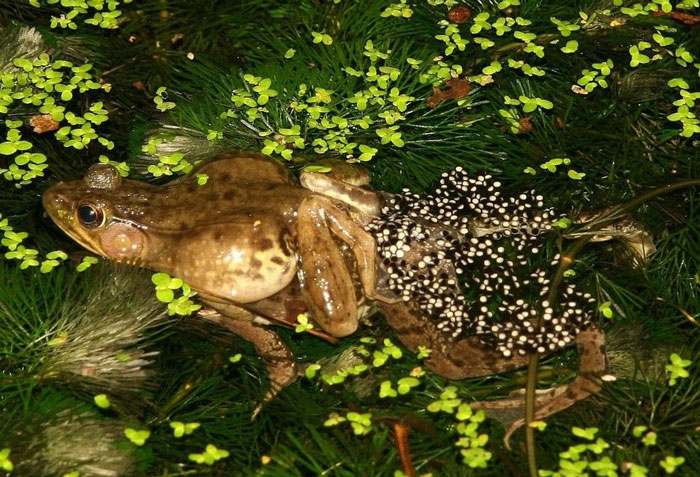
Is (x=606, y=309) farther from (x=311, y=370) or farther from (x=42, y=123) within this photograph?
(x=42, y=123)

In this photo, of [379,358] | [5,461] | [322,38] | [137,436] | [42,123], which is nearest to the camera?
[5,461]

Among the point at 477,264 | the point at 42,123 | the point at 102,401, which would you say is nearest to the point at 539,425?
the point at 477,264

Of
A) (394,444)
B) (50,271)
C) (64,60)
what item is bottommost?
(394,444)

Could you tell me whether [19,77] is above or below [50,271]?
above

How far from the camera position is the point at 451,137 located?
10.8 ft

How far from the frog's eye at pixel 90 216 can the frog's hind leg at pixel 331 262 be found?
2.14ft

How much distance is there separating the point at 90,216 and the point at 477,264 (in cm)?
126

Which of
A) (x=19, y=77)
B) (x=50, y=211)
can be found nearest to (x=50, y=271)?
(x=50, y=211)

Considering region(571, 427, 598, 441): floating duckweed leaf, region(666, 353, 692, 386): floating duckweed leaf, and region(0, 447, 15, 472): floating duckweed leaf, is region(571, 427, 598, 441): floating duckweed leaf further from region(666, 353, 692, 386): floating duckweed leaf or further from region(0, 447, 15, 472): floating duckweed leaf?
region(0, 447, 15, 472): floating duckweed leaf

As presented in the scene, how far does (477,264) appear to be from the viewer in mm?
2869

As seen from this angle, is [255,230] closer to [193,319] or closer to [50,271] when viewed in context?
[193,319]

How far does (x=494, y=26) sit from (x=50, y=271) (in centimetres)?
192

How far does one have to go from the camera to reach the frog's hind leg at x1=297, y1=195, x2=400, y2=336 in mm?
2732

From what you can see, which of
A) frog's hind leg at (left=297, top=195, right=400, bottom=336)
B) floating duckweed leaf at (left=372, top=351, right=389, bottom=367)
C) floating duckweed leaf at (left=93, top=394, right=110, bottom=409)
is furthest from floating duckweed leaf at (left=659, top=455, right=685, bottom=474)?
floating duckweed leaf at (left=93, top=394, right=110, bottom=409)
